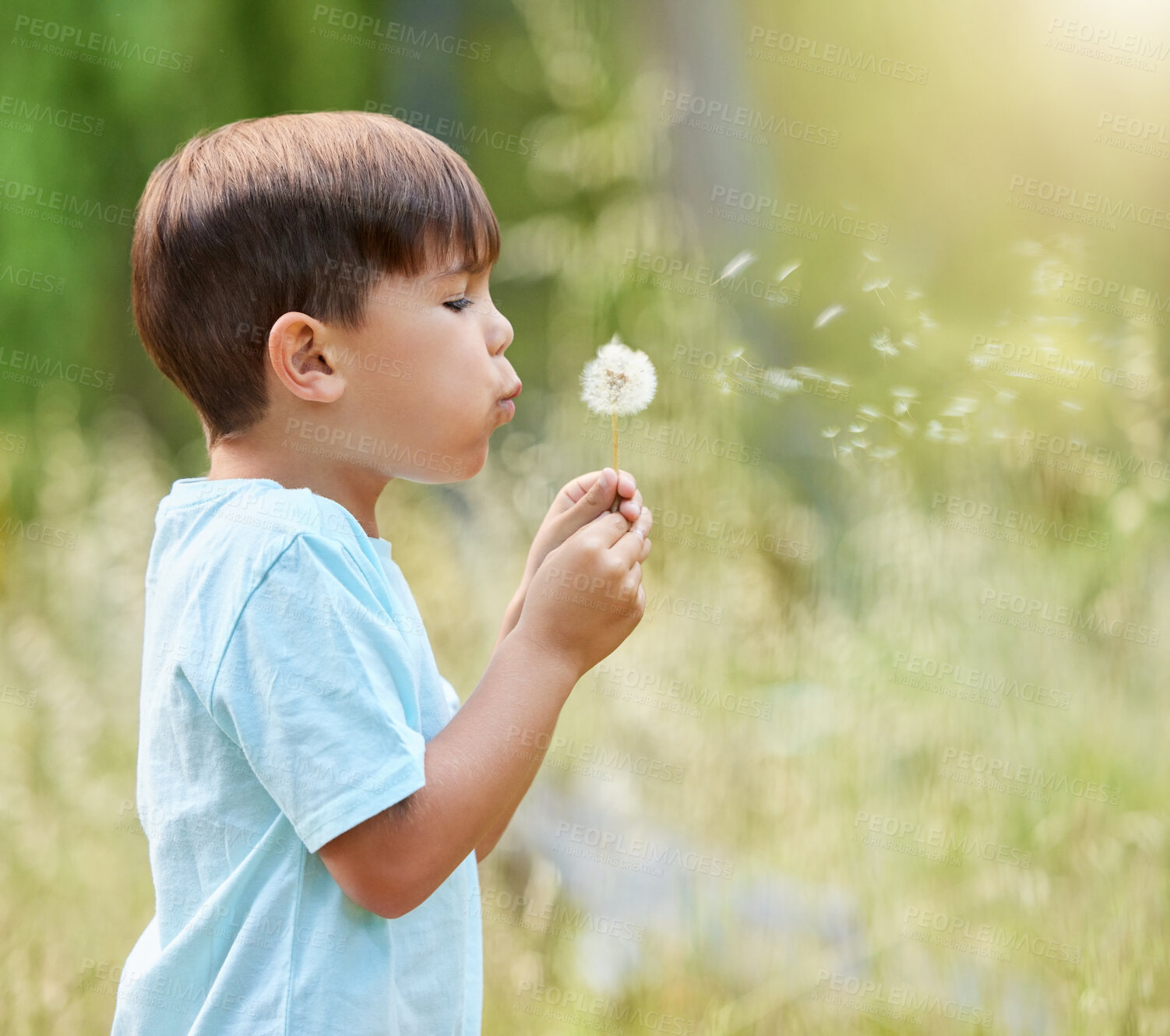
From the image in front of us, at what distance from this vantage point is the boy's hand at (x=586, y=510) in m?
0.77

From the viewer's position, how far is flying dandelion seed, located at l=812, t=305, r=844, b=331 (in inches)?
67.0

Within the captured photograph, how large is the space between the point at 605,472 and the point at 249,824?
333 mm

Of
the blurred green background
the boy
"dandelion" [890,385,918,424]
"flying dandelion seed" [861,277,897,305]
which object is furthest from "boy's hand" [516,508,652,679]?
Result: "flying dandelion seed" [861,277,897,305]

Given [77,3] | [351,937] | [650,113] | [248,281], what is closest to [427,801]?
[351,937]

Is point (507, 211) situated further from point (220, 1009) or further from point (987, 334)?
point (220, 1009)

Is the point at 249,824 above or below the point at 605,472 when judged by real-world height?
below

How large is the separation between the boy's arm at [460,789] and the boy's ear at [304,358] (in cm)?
20

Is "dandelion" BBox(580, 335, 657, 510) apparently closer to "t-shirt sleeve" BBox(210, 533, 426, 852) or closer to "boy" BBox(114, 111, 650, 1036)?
"boy" BBox(114, 111, 650, 1036)

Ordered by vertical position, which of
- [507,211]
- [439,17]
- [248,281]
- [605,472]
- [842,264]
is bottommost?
[605,472]

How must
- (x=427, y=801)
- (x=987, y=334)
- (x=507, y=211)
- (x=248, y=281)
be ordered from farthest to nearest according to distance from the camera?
1. (x=507, y=211)
2. (x=987, y=334)
3. (x=248, y=281)
4. (x=427, y=801)

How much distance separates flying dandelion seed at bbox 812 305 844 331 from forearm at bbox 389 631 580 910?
1.16 meters

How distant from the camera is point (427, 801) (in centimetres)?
60

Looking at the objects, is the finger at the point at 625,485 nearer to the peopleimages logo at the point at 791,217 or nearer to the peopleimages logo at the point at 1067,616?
the peopleimages logo at the point at 1067,616

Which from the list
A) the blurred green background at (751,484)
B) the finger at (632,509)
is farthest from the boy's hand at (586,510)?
the blurred green background at (751,484)
